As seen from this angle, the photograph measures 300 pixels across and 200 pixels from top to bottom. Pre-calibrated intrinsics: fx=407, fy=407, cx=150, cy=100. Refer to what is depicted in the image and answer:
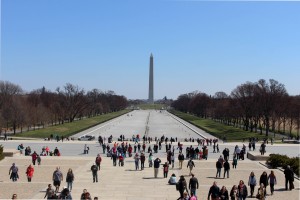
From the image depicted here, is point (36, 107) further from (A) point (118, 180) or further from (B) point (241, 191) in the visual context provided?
(B) point (241, 191)

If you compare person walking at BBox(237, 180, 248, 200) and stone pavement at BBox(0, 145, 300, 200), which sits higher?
person walking at BBox(237, 180, 248, 200)

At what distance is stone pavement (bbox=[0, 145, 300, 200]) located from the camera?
1881 cm

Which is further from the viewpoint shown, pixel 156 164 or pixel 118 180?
pixel 156 164

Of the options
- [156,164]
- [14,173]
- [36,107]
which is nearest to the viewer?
[14,173]

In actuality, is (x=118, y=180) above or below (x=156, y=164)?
below

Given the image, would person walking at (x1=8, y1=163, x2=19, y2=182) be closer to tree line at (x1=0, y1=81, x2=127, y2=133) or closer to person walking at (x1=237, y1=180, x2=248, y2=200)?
person walking at (x1=237, y1=180, x2=248, y2=200)

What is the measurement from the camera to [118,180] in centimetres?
2258

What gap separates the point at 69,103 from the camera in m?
104

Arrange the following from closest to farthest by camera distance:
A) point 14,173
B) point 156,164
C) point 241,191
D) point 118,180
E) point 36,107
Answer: point 241,191
point 14,173
point 118,180
point 156,164
point 36,107

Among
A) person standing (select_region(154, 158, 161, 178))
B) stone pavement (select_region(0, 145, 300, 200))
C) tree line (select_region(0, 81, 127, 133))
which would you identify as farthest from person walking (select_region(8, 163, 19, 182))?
tree line (select_region(0, 81, 127, 133))

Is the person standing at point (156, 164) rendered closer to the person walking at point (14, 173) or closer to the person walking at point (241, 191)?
the person walking at point (241, 191)

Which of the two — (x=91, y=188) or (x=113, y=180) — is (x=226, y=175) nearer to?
(x=113, y=180)

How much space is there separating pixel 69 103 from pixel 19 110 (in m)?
35.7

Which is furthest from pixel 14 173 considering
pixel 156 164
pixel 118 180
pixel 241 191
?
pixel 241 191
